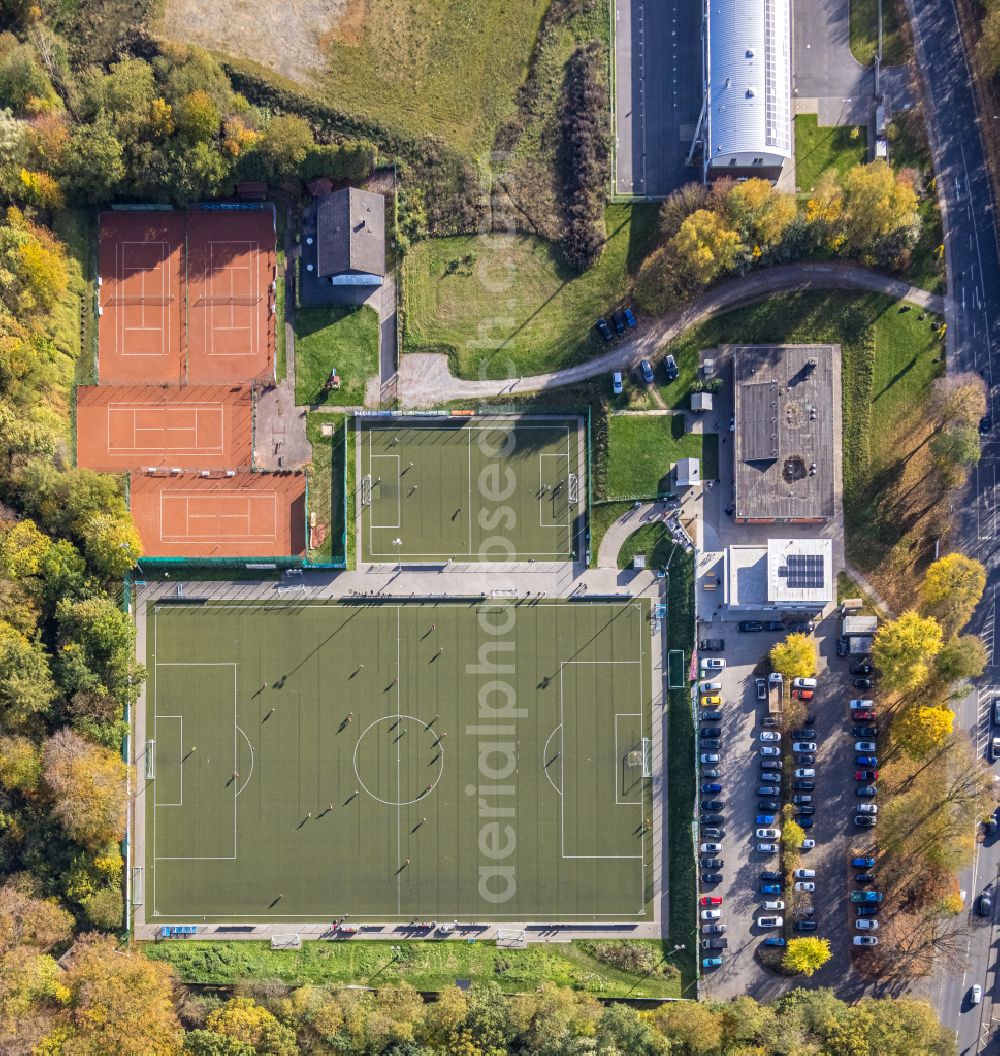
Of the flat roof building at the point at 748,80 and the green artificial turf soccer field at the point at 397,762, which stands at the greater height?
the flat roof building at the point at 748,80

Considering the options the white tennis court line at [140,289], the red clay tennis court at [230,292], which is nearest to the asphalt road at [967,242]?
the red clay tennis court at [230,292]

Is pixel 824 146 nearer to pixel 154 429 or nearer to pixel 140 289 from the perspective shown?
pixel 140 289

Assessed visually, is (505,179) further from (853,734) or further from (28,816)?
(28,816)

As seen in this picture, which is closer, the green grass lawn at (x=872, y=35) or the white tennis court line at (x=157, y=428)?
the green grass lawn at (x=872, y=35)

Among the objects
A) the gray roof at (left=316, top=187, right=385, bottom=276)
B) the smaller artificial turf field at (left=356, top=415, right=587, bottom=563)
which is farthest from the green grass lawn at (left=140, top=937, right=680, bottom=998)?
the gray roof at (left=316, top=187, right=385, bottom=276)

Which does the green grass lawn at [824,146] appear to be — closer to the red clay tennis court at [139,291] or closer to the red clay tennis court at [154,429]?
the red clay tennis court at [154,429]

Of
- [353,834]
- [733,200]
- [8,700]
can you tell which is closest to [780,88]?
[733,200]
